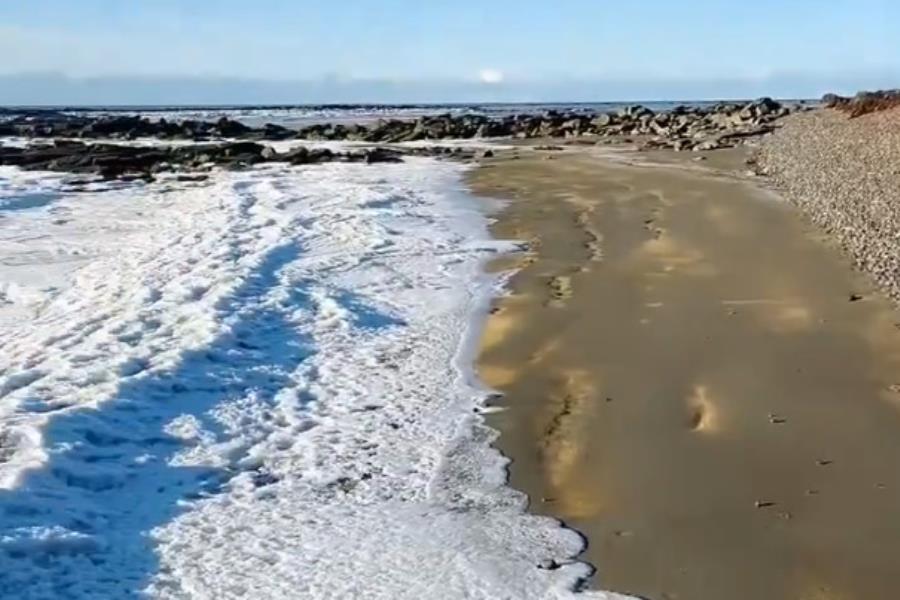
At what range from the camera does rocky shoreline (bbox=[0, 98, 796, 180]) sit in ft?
100

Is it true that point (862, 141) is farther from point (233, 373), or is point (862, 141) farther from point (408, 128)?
point (408, 128)

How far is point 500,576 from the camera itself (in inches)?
181

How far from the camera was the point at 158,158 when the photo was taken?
101 ft

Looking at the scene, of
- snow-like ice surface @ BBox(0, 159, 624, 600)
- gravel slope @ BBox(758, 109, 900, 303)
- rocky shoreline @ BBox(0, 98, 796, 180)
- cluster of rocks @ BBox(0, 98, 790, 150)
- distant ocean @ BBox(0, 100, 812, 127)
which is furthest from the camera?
distant ocean @ BBox(0, 100, 812, 127)

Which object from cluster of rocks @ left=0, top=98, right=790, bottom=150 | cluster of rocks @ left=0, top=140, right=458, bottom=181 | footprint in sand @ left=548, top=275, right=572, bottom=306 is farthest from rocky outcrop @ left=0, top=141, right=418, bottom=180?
footprint in sand @ left=548, top=275, right=572, bottom=306

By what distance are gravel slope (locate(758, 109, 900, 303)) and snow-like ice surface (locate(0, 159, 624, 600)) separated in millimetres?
3957

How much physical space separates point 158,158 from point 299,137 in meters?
16.3

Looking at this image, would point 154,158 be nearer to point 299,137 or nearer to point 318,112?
point 299,137

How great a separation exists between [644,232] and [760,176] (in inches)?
323

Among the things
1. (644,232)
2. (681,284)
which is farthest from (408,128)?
(681,284)

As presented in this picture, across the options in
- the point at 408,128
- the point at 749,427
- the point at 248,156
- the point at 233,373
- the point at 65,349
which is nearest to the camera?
the point at 749,427

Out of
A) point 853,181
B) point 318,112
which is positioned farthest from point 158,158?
point 318,112

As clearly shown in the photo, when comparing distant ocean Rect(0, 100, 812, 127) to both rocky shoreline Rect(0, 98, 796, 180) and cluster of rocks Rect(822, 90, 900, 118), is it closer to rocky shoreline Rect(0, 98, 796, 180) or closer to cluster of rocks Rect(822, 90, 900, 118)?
rocky shoreline Rect(0, 98, 796, 180)

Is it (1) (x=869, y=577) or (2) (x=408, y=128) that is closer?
(1) (x=869, y=577)
